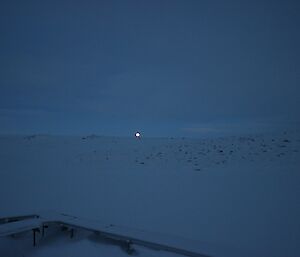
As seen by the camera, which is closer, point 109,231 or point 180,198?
point 109,231

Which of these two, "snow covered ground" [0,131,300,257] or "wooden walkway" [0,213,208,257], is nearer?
"wooden walkway" [0,213,208,257]

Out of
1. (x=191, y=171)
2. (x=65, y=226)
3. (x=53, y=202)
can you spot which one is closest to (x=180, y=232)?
(x=65, y=226)

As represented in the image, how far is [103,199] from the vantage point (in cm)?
763

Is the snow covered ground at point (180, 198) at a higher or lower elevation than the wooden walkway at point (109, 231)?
lower

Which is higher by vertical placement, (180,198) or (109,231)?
(109,231)

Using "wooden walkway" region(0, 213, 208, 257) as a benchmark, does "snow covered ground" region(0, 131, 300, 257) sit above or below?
below

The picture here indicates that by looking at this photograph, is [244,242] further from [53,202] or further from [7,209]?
[7,209]

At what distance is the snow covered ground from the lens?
3924 mm

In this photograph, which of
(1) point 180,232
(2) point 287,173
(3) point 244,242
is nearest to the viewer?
(3) point 244,242

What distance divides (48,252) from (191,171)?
858 centimetres

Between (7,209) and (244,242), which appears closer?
(244,242)

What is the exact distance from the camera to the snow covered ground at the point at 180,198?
154 inches

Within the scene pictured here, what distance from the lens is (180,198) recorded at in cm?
755

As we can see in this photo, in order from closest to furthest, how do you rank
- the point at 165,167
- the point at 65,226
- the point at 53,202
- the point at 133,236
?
the point at 133,236 < the point at 65,226 < the point at 53,202 < the point at 165,167
